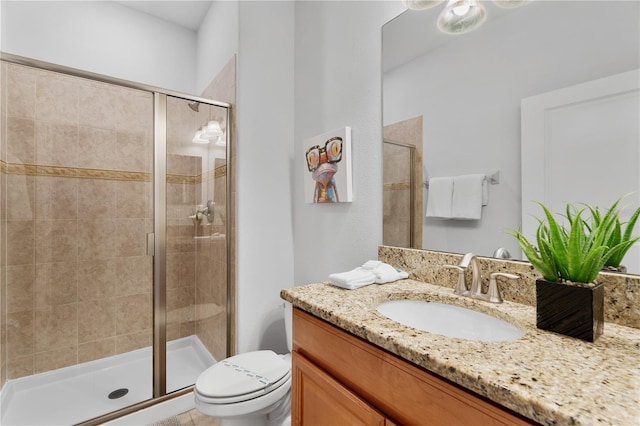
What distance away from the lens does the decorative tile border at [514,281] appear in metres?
0.73

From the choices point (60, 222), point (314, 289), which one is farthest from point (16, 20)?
point (314, 289)

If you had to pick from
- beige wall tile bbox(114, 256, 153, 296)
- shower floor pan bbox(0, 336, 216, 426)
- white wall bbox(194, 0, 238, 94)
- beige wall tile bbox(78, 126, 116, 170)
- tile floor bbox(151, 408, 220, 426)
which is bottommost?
tile floor bbox(151, 408, 220, 426)

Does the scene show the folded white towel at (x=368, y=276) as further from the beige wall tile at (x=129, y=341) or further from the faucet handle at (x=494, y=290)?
the beige wall tile at (x=129, y=341)

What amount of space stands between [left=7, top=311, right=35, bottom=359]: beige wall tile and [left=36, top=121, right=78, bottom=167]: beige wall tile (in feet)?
3.22

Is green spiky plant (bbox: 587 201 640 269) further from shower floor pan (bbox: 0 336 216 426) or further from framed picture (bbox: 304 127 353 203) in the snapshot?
shower floor pan (bbox: 0 336 216 426)

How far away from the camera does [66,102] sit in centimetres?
195

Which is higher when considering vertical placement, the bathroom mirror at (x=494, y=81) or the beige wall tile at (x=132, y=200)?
the bathroom mirror at (x=494, y=81)

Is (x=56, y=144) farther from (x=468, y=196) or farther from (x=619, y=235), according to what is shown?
(x=619, y=235)

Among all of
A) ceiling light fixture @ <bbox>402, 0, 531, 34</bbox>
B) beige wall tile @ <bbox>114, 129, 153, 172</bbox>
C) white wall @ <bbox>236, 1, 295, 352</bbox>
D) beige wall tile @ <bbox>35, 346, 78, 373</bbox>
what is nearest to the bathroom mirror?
ceiling light fixture @ <bbox>402, 0, 531, 34</bbox>

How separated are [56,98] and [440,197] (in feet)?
7.90

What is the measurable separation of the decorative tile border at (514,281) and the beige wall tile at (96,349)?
2.05 metres

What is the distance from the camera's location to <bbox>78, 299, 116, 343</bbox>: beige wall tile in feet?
6.76

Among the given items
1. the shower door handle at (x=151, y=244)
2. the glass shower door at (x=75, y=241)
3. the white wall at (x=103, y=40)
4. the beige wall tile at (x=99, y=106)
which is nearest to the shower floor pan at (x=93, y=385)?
the glass shower door at (x=75, y=241)

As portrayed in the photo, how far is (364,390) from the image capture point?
72 centimetres
